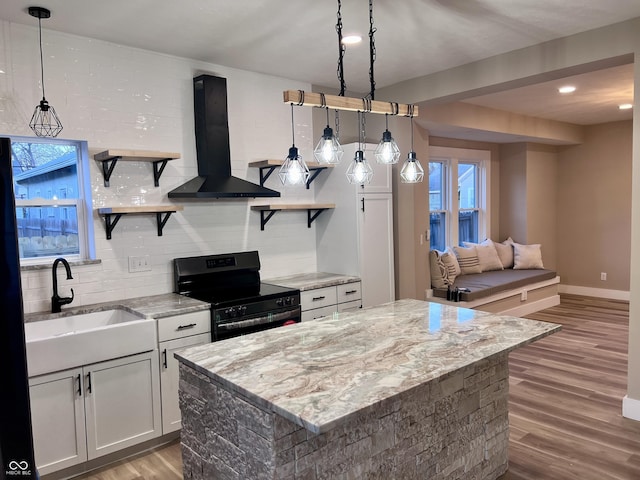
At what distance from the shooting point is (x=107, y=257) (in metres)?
3.40

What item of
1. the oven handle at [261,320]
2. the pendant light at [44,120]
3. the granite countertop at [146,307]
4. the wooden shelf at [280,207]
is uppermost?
the pendant light at [44,120]

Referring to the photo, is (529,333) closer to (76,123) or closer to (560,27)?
(560,27)

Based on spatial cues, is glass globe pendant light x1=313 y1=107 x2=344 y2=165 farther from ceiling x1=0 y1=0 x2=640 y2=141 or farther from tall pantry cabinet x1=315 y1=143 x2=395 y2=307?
tall pantry cabinet x1=315 y1=143 x2=395 y2=307

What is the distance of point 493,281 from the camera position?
237 inches

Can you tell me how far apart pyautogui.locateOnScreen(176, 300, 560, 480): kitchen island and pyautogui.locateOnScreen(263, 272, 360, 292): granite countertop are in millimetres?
1208

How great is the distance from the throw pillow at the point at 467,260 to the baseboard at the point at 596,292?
2.19 m

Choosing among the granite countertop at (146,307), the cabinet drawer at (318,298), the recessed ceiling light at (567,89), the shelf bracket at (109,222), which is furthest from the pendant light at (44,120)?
the recessed ceiling light at (567,89)

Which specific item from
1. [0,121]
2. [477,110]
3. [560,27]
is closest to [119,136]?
[0,121]

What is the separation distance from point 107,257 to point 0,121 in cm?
106

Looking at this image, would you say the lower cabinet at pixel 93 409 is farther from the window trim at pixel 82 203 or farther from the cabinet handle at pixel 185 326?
the window trim at pixel 82 203

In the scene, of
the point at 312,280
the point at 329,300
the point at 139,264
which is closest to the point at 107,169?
the point at 139,264

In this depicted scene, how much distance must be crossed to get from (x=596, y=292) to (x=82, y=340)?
7.44m

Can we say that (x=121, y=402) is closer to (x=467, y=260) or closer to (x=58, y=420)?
(x=58, y=420)

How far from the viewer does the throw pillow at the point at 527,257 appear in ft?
23.2
